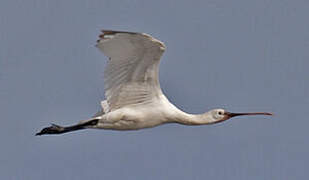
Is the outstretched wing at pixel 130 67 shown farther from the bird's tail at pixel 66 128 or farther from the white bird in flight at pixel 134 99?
the bird's tail at pixel 66 128

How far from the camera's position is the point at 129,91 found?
20.5 metres

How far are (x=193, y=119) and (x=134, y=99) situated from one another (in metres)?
1.51

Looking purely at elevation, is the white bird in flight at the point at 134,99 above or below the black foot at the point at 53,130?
above

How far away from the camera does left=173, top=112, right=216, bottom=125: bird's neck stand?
20628 mm

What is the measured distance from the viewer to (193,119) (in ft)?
68.6

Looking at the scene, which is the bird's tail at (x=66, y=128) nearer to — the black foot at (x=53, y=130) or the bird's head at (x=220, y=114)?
the black foot at (x=53, y=130)

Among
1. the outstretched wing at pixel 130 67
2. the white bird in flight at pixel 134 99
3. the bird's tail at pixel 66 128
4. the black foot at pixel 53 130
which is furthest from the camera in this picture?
the black foot at pixel 53 130

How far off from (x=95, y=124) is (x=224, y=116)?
324cm

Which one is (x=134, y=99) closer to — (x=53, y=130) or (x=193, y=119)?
(x=193, y=119)

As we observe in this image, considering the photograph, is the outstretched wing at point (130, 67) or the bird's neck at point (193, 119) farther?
the bird's neck at point (193, 119)

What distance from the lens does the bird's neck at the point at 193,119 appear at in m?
20.6

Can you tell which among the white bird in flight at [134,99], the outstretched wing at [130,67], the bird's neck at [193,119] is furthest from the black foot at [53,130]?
the bird's neck at [193,119]

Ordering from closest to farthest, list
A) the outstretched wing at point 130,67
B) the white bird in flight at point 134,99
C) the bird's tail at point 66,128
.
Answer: the outstretched wing at point 130,67, the white bird in flight at point 134,99, the bird's tail at point 66,128

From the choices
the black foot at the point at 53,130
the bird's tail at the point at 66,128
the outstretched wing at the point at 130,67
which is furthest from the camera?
the black foot at the point at 53,130
